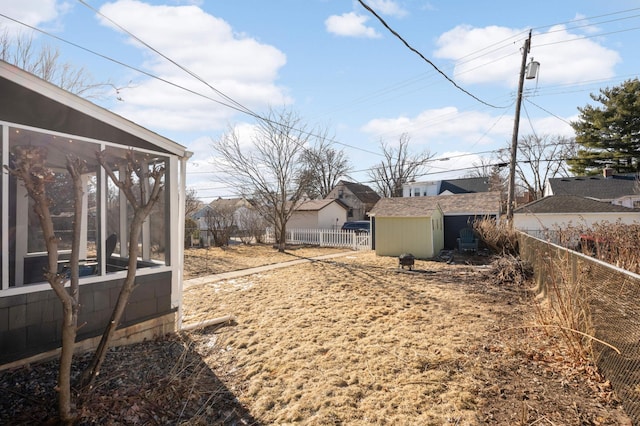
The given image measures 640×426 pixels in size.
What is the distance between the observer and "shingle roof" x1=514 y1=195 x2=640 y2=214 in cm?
1890

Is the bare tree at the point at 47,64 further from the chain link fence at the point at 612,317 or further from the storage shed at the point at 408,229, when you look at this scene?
the chain link fence at the point at 612,317

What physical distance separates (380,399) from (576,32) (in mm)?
12929

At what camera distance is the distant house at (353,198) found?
1501 inches

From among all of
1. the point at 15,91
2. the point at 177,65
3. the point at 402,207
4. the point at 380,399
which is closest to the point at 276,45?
the point at 177,65

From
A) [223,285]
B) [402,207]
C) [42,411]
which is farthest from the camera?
[402,207]

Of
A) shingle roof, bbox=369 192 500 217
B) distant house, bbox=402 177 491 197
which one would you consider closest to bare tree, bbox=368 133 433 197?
distant house, bbox=402 177 491 197

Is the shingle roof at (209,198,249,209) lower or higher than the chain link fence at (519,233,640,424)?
higher

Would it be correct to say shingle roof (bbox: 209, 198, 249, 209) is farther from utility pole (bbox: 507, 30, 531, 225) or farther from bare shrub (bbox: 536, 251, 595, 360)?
bare shrub (bbox: 536, 251, 595, 360)

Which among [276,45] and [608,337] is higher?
[276,45]

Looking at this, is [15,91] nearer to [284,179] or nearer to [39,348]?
[39,348]

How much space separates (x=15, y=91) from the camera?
11.6 feet

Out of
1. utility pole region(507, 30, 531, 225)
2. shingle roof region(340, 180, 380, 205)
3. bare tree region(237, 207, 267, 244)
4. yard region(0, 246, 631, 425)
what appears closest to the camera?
yard region(0, 246, 631, 425)

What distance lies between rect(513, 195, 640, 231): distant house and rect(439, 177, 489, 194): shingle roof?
1714cm

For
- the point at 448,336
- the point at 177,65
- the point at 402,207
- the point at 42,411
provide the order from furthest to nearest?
1. the point at 402,207
2. the point at 177,65
3. the point at 448,336
4. the point at 42,411
